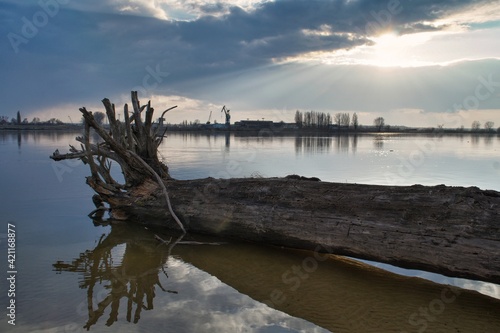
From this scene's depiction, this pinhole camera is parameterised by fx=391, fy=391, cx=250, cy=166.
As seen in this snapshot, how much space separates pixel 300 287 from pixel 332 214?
130cm

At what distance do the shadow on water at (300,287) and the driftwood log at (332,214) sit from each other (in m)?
0.40

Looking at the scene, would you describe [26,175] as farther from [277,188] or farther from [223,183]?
[277,188]

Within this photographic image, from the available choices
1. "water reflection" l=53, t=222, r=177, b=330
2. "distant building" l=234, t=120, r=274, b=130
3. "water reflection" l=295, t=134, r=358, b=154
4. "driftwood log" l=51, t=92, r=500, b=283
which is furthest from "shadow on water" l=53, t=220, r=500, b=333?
"distant building" l=234, t=120, r=274, b=130

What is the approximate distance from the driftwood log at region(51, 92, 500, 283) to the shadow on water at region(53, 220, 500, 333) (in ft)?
1.32

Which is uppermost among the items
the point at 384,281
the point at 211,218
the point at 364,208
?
the point at 364,208

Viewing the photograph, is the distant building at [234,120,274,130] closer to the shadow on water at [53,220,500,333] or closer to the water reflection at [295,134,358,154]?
the water reflection at [295,134,358,154]

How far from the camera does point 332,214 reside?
20.4 feet

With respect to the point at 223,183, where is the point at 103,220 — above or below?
below

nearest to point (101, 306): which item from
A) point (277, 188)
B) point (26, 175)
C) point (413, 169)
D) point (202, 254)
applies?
point (202, 254)

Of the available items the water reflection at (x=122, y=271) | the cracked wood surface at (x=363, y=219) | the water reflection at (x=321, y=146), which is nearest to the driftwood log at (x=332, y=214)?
the cracked wood surface at (x=363, y=219)

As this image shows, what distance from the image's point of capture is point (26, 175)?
16.1 meters

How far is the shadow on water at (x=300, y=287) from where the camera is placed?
4.63 meters

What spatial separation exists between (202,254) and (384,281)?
10.1 feet

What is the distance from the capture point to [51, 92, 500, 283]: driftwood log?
5.03 meters
